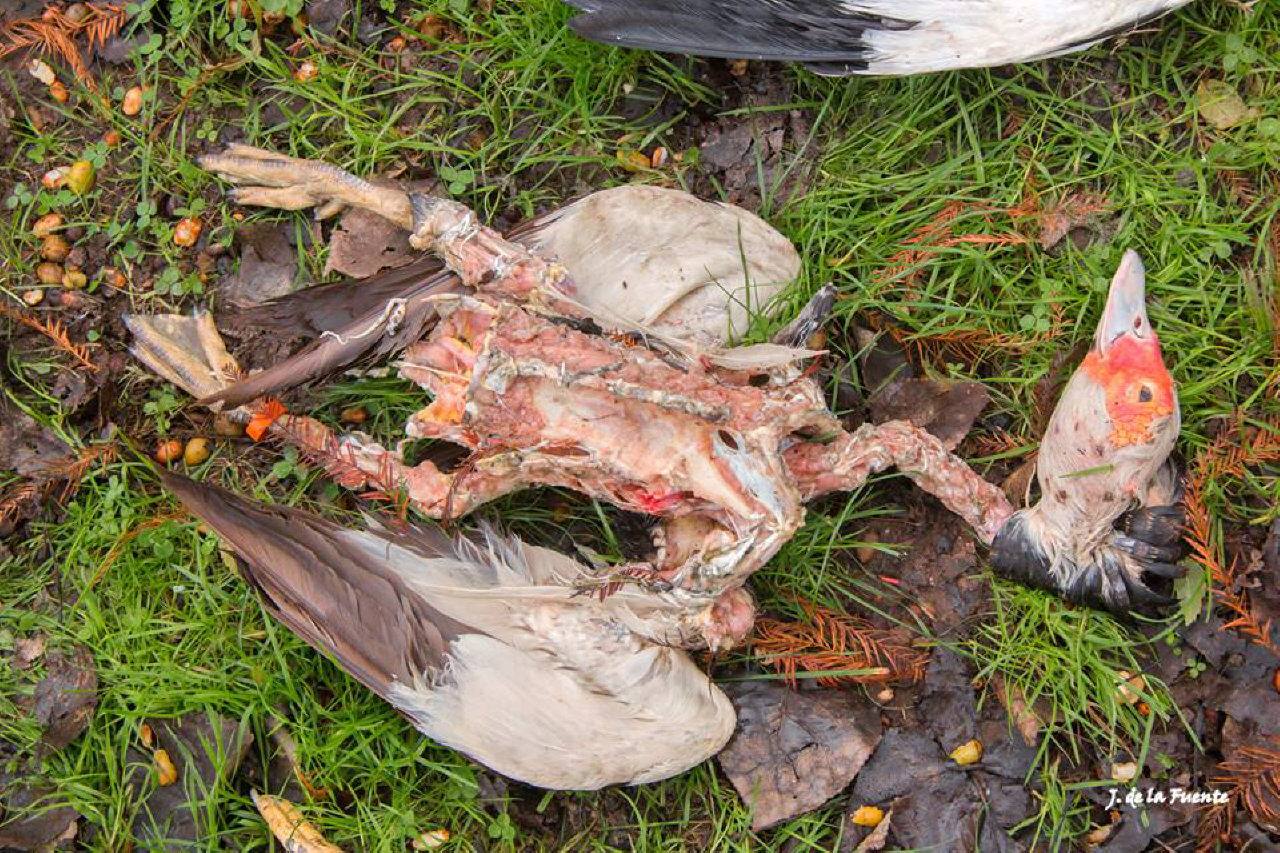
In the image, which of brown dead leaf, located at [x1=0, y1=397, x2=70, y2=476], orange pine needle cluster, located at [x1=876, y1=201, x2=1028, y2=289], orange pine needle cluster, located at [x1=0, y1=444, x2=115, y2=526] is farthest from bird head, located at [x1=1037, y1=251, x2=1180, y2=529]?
brown dead leaf, located at [x1=0, y1=397, x2=70, y2=476]

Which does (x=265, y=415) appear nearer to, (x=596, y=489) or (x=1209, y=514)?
(x=596, y=489)

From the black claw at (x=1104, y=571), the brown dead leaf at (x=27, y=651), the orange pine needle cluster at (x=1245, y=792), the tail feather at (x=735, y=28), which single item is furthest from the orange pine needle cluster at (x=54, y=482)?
the orange pine needle cluster at (x=1245, y=792)

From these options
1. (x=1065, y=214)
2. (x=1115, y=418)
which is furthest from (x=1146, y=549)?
(x=1065, y=214)

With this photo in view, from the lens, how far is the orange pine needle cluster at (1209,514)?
3271 mm

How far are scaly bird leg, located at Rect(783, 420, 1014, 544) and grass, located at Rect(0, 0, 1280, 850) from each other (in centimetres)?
26

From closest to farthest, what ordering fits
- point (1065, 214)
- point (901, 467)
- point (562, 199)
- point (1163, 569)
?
point (1163, 569) → point (901, 467) → point (1065, 214) → point (562, 199)

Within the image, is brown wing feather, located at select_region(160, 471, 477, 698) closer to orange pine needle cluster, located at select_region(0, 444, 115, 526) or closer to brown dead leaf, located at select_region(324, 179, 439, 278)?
orange pine needle cluster, located at select_region(0, 444, 115, 526)

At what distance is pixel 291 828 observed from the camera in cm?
344

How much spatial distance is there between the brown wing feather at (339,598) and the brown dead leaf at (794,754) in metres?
0.98

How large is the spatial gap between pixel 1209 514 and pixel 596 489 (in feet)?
6.19

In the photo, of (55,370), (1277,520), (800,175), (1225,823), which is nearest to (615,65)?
(800,175)

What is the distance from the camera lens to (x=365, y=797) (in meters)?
3.54

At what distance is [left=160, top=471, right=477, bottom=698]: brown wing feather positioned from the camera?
312 centimetres

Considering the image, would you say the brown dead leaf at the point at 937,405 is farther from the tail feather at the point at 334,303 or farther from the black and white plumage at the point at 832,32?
the tail feather at the point at 334,303
